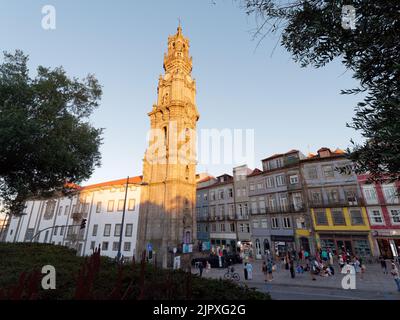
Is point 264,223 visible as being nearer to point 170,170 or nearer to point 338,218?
point 338,218

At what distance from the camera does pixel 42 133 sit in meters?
11.2

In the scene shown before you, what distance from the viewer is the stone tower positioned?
3017 centimetres

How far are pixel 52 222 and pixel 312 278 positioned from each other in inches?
1865

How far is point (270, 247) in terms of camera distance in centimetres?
3269

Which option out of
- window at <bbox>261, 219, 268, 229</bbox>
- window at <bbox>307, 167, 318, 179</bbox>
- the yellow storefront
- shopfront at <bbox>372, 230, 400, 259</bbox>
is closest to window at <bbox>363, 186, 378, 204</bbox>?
the yellow storefront

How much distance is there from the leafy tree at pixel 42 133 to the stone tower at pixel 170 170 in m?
17.3

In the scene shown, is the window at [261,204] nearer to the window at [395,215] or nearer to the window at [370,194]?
the window at [370,194]

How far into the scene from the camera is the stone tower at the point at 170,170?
30.2m

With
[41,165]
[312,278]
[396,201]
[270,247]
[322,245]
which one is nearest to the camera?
[41,165]

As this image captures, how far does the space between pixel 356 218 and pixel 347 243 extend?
346cm

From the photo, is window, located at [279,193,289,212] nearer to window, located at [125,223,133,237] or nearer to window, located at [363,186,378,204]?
window, located at [363,186,378,204]

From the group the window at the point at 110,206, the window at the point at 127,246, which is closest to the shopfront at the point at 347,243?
the window at the point at 127,246
